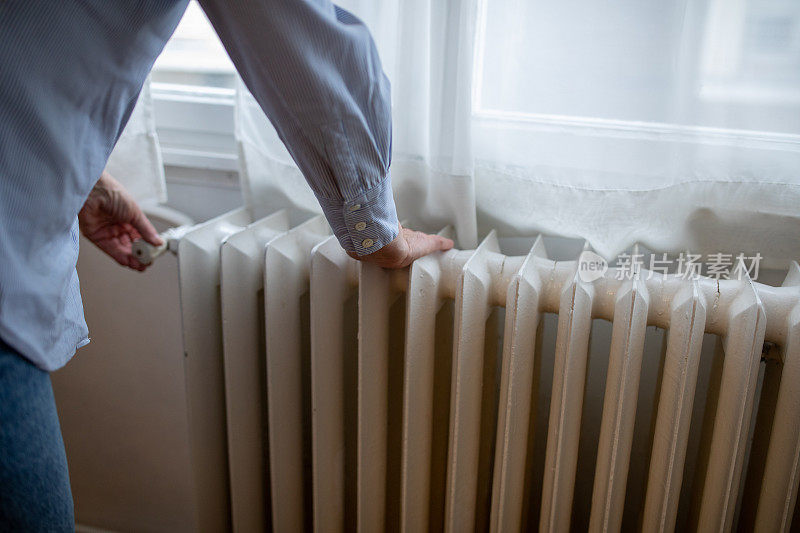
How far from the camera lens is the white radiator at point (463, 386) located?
75 cm

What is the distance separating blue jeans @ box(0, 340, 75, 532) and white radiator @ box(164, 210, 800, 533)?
1.22 ft

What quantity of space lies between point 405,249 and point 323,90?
0.24 meters

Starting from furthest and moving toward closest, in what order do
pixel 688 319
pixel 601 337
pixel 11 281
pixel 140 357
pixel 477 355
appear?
pixel 140 357
pixel 601 337
pixel 477 355
pixel 688 319
pixel 11 281

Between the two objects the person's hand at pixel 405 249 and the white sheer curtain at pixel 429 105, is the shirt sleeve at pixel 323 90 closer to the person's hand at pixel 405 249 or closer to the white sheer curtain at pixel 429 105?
the person's hand at pixel 405 249

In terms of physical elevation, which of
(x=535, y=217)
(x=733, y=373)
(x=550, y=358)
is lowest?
(x=550, y=358)

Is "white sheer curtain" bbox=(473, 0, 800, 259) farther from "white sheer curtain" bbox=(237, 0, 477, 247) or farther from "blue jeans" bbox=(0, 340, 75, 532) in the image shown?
"blue jeans" bbox=(0, 340, 75, 532)

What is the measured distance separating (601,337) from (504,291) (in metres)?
0.24

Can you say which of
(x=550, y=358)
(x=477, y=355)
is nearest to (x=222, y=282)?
(x=477, y=355)

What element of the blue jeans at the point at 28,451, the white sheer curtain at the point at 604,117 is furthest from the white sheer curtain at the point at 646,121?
the blue jeans at the point at 28,451

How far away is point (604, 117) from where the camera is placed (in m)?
0.83

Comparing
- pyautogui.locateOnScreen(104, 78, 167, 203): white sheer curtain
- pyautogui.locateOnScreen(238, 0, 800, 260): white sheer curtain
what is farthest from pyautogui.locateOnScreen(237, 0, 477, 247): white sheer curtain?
pyautogui.locateOnScreen(104, 78, 167, 203): white sheer curtain

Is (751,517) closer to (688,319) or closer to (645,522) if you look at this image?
(645,522)

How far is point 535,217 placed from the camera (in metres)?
0.91

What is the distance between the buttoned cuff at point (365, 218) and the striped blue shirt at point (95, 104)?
14 mm
